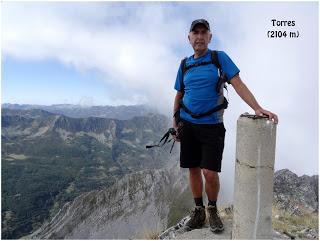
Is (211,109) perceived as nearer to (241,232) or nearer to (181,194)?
(241,232)

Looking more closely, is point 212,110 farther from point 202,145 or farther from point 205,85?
point 202,145

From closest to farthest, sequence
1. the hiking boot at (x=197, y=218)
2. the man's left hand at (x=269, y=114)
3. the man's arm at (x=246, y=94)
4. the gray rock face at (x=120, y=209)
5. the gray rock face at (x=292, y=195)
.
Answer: the man's left hand at (x=269, y=114) → the man's arm at (x=246, y=94) → the hiking boot at (x=197, y=218) → the gray rock face at (x=292, y=195) → the gray rock face at (x=120, y=209)

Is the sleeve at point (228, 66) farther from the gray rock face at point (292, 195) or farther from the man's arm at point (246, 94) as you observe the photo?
the gray rock face at point (292, 195)

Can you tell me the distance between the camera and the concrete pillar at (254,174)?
24.3 feet

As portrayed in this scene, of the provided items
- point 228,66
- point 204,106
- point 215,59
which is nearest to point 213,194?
point 204,106

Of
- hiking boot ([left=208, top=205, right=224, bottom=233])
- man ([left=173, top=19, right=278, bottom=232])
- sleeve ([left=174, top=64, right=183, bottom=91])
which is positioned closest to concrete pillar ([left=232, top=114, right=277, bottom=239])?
man ([left=173, top=19, right=278, bottom=232])

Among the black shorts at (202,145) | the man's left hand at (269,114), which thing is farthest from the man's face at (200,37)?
the man's left hand at (269,114)

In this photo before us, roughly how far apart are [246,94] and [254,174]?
5.45 ft

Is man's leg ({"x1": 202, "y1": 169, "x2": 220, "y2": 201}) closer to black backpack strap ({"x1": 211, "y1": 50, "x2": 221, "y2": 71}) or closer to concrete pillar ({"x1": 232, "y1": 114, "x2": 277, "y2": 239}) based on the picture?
concrete pillar ({"x1": 232, "y1": 114, "x2": 277, "y2": 239})

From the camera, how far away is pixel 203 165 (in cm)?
880

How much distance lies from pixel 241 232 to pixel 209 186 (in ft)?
4.51

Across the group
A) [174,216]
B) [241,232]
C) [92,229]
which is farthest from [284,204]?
[92,229]

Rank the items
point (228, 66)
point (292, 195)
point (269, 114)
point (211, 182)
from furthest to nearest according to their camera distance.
A: point (292, 195)
point (211, 182)
point (228, 66)
point (269, 114)

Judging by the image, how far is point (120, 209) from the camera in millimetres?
60656
